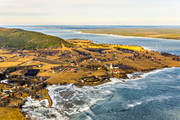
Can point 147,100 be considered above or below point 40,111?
above

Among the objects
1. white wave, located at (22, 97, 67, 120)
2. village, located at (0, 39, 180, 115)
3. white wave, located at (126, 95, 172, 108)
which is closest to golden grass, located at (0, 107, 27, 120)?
white wave, located at (22, 97, 67, 120)

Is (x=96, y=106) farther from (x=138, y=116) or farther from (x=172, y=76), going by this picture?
(x=172, y=76)

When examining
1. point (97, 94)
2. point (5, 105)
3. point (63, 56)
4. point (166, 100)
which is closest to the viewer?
point (5, 105)


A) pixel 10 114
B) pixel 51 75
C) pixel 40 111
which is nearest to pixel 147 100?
pixel 40 111

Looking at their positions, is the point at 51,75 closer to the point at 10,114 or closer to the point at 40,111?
the point at 40,111

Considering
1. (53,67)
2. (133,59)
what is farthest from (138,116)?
(133,59)

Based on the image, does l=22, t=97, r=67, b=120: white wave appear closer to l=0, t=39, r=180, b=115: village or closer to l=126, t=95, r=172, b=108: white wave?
l=0, t=39, r=180, b=115: village

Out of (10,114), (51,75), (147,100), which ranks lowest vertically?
(10,114)

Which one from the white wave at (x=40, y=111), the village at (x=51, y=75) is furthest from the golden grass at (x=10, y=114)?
the village at (x=51, y=75)

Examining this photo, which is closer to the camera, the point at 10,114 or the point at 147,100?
the point at 10,114

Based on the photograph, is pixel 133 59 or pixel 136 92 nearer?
pixel 136 92

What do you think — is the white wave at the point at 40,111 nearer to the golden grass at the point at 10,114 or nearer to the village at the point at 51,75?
the golden grass at the point at 10,114
